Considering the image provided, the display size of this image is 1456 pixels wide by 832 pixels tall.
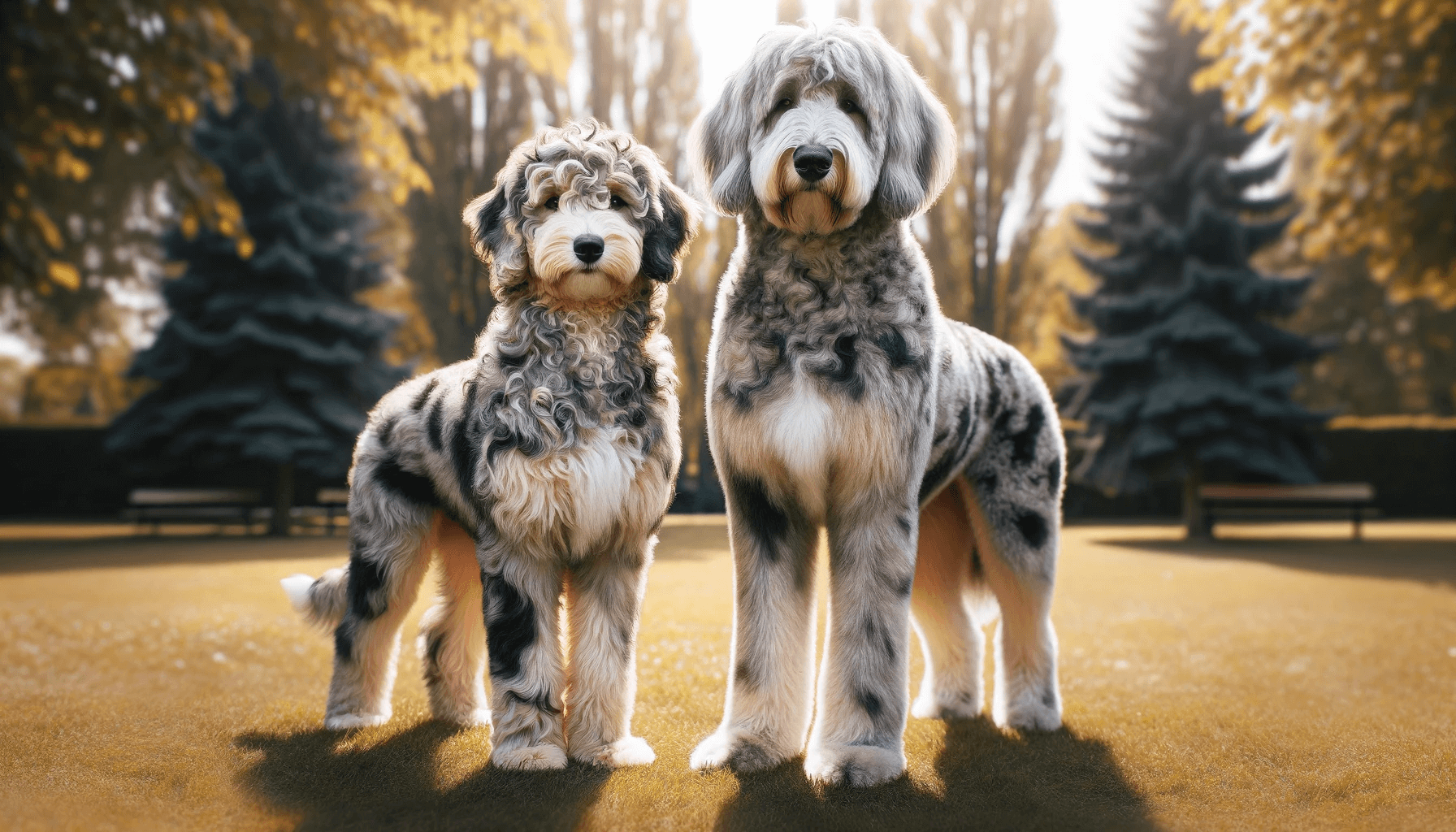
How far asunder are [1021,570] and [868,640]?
3.79 ft

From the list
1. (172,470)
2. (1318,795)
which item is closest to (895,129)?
(1318,795)

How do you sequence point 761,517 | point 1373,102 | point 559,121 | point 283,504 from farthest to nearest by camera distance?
point 559,121, point 283,504, point 1373,102, point 761,517

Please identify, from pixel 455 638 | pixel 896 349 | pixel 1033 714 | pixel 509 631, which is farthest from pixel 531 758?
pixel 1033 714

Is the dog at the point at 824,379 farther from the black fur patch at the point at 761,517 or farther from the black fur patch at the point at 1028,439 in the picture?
the black fur patch at the point at 1028,439

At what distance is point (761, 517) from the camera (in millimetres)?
3559

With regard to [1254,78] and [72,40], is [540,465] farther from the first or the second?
[1254,78]

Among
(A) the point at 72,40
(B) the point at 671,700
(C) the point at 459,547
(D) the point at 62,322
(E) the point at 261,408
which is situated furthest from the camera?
(D) the point at 62,322

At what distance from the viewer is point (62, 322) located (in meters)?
26.6

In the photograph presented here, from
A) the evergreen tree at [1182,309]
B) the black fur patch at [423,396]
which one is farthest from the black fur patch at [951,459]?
the evergreen tree at [1182,309]

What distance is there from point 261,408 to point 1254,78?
45.9 ft

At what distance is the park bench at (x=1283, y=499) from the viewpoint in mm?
16188

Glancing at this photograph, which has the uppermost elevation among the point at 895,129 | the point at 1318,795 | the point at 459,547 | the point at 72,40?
the point at 72,40

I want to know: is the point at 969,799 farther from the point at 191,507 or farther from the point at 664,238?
the point at 191,507

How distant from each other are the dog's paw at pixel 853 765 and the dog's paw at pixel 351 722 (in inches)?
70.8
